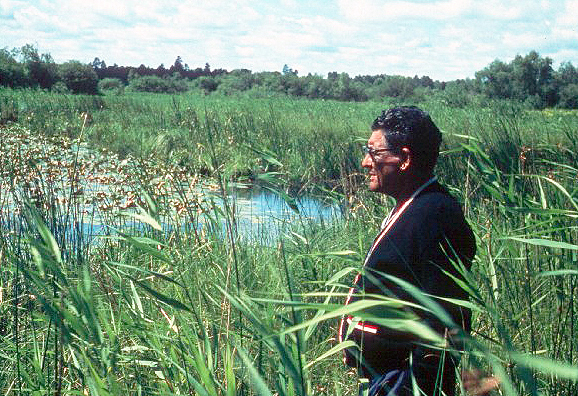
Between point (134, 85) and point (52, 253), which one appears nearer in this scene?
point (52, 253)

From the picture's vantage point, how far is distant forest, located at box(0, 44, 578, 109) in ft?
109

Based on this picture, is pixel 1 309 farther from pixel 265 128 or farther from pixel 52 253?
pixel 265 128

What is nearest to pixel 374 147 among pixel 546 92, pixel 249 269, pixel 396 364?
pixel 396 364

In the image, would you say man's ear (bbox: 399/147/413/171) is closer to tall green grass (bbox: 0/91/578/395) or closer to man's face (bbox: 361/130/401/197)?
man's face (bbox: 361/130/401/197)

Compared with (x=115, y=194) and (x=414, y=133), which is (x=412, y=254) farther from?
(x=115, y=194)

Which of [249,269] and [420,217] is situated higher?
[420,217]

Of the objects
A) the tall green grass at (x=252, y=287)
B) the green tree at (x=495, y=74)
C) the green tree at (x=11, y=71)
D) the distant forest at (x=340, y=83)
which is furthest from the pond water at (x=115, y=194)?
the green tree at (x=495, y=74)

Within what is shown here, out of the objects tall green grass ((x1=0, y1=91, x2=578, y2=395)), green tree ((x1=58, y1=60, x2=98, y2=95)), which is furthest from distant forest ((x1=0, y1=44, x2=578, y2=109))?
tall green grass ((x1=0, y1=91, x2=578, y2=395))

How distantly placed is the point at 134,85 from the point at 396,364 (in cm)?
6204

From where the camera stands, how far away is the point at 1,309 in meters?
2.96

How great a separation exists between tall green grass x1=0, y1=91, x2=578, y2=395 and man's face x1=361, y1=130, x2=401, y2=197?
0.27m

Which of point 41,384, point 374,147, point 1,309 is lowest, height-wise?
point 1,309

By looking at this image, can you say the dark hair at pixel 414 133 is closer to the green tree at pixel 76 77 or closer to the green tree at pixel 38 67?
the green tree at pixel 38 67

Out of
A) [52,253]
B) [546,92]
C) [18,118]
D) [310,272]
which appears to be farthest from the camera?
[546,92]
